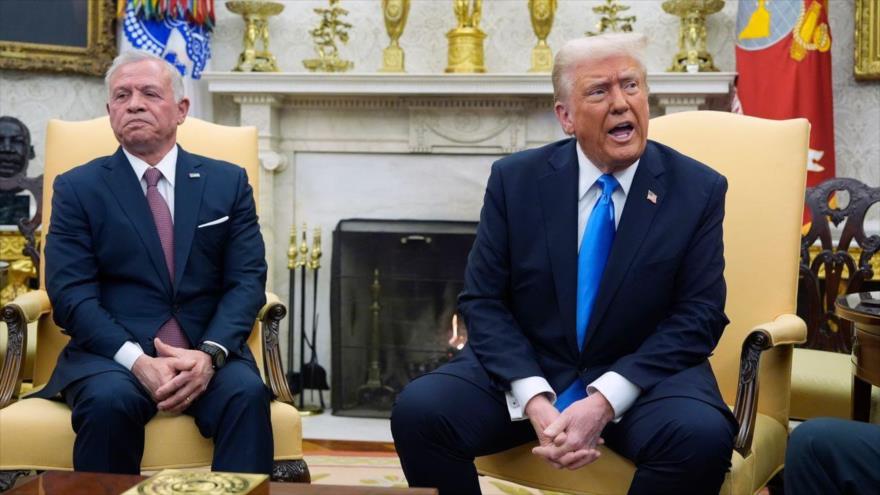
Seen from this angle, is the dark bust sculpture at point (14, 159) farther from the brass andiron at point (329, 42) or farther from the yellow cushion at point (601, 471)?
the yellow cushion at point (601, 471)

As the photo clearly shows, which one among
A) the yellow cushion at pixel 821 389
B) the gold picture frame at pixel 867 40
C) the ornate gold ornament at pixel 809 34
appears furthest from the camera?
the gold picture frame at pixel 867 40

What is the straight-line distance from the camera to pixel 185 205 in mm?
2814

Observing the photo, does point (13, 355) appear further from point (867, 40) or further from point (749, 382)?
point (867, 40)

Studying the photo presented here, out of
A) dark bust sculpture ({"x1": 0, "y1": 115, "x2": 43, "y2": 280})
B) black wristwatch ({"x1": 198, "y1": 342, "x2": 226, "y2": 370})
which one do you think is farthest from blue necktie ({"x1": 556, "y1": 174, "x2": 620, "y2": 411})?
dark bust sculpture ({"x1": 0, "y1": 115, "x2": 43, "y2": 280})

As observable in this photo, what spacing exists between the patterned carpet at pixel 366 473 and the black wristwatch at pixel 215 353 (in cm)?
98

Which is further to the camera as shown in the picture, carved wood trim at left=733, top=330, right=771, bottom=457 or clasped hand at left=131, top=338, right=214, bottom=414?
clasped hand at left=131, top=338, right=214, bottom=414

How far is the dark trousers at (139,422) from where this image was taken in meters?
2.38

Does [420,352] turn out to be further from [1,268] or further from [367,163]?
[1,268]

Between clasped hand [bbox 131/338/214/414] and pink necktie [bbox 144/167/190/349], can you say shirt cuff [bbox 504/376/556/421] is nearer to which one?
clasped hand [bbox 131/338/214/414]

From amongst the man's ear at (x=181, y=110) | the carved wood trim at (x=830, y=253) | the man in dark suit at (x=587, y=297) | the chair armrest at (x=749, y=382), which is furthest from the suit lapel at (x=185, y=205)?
the carved wood trim at (x=830, y=253)

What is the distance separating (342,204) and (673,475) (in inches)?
125

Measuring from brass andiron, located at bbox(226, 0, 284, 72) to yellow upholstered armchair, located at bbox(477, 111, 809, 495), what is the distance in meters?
2.49

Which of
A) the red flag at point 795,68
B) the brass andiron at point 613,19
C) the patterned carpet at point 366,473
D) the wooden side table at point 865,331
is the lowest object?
the patterned carpet at point 366,473

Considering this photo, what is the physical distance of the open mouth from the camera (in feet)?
7.94
